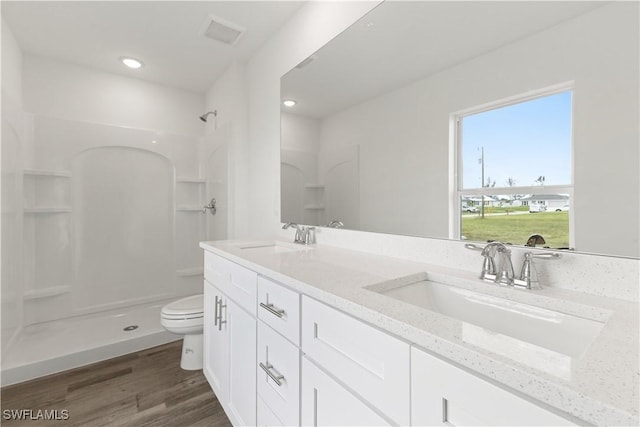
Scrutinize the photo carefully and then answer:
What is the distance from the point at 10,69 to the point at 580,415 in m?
3.43

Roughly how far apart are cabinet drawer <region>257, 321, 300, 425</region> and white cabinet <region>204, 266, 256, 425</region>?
0.28 ft

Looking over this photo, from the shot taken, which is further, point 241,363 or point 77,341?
point 77,341

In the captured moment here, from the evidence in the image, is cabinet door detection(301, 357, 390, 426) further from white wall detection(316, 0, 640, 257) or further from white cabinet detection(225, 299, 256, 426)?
white wall detection(316, 0, 640, 257)

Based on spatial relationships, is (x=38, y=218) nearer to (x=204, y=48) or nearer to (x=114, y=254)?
(x=114, y=254)

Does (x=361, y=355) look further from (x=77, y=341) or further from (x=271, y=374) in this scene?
(x=77, y=341)

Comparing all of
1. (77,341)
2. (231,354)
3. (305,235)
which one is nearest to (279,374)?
(231,354)

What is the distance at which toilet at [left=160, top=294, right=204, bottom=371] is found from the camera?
1930 millimetres

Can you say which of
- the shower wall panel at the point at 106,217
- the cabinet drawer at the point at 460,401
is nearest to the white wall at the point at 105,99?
the shower wall panel at the point at 106,217

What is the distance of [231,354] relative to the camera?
4.68 ft

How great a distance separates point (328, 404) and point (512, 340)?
52cm

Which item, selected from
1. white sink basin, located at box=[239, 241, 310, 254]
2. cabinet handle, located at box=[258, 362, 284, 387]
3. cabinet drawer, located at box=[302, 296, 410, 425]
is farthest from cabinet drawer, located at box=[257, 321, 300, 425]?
white sink basin, located at box=[239, 241, 310, 254]

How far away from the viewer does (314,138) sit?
6.11 ft

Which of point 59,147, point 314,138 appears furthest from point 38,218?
point 314,138

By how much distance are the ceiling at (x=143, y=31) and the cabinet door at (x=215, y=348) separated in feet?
5.99
